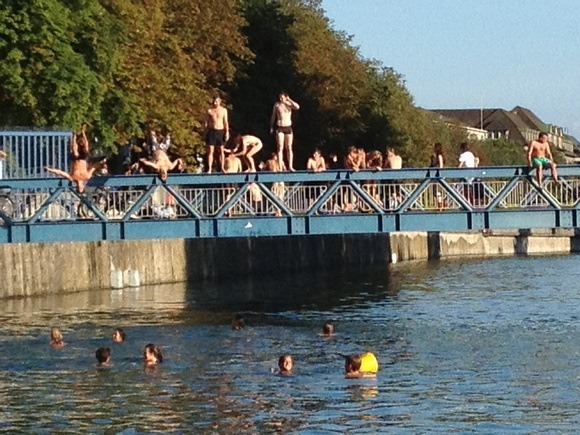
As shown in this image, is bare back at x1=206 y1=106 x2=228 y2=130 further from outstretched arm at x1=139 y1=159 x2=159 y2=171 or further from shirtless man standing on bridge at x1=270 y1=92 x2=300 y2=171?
outstretched arm at x1=139 y1=159 x2=159 y2=171

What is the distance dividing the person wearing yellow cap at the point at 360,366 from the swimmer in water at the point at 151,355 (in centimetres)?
416

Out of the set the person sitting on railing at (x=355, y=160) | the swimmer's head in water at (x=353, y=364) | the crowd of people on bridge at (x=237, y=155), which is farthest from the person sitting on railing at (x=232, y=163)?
the swimmer's head in water at (x=353, y=364)

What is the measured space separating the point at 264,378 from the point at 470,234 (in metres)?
82.5

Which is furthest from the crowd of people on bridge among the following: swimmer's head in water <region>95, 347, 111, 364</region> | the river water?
swimmer's head in water <region>95, 347, 111, 364</region>

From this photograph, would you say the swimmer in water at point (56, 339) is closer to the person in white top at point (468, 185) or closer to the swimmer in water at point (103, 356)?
the swimmer in water at point (103, 356)

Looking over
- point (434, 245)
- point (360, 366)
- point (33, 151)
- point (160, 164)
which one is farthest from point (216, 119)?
point (434, 245)

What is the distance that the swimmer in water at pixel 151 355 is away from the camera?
144 ft

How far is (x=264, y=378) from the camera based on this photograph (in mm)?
42125

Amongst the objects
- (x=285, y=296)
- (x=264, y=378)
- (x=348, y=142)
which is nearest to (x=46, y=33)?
(x=285, y=296)

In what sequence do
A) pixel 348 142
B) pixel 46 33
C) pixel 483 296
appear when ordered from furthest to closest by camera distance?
1. pixel 348 142
2. pixel 483 296
3. pixel 46 33

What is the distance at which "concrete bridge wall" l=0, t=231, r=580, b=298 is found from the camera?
2581 inches

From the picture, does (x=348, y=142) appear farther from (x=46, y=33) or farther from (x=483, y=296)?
(x=46, y=33)

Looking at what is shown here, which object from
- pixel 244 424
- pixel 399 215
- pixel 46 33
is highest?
pixel 46 33

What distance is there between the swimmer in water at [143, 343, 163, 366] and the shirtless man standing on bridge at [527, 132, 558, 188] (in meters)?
10.7
